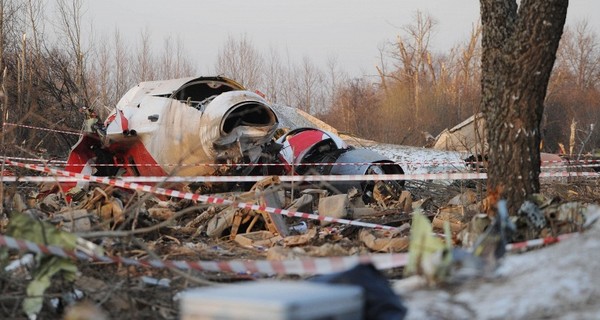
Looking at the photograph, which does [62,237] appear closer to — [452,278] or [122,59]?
[452,278]

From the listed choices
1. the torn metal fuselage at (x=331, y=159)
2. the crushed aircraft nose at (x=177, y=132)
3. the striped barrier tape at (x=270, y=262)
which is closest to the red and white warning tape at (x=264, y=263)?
the striped barrier tape at (x=270, y=262)

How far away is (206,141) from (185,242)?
359 centimetres

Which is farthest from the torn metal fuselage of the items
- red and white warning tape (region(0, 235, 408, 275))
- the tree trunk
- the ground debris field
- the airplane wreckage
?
red and white warning tape (region(0, 235, 408, 275))

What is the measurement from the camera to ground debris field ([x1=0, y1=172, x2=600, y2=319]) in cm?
399

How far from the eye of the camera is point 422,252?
318 centimetres

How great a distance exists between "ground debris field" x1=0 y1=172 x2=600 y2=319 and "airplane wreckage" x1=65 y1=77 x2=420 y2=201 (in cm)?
117

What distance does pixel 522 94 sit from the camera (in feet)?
18.5

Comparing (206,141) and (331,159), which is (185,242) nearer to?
(206,141)

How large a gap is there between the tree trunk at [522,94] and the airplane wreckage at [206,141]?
5.02 m

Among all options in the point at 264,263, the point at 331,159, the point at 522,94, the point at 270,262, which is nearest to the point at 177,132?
the point at 331,159

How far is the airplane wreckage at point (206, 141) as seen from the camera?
11.1 metres

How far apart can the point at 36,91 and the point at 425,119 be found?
23172 millimetres

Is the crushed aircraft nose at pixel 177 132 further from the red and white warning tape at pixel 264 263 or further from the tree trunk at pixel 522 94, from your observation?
the red and white warning tape at pixel 264 263

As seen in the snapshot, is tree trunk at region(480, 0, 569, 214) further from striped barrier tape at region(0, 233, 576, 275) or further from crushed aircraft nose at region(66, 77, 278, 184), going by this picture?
crushed aircraft nose at region(66, 77, 278, 184)
